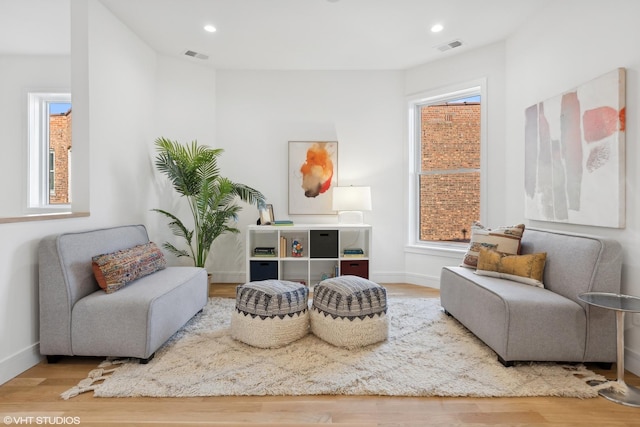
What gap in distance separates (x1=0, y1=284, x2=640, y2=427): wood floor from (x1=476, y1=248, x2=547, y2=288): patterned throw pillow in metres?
0.82

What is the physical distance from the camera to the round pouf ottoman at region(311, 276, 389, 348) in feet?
7.31

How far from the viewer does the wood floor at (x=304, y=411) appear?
1529 mm

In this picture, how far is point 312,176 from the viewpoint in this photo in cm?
417

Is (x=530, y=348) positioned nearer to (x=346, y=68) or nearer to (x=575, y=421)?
(x=575, y=421)

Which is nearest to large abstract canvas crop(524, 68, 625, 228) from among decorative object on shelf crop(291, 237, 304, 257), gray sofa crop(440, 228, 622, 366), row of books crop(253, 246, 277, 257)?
gray sofa crop(440, 228, 622, 366)

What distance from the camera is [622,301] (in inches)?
68.9

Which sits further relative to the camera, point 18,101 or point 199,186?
point 18,101

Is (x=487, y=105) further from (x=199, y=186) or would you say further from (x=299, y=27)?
(x=199, y=186)

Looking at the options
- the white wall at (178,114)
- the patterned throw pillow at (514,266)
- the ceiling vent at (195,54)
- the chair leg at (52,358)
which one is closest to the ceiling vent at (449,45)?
Answer: the patterned throw pillow at (514,266)

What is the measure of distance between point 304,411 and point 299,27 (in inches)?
130

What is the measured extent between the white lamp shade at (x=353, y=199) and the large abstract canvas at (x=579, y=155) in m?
1.64

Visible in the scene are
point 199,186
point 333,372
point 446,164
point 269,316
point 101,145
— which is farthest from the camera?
point 446,164

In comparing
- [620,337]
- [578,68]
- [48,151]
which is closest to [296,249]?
[620,337]

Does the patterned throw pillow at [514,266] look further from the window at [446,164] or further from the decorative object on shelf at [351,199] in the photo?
the decorative object on shelf at [351,199]
